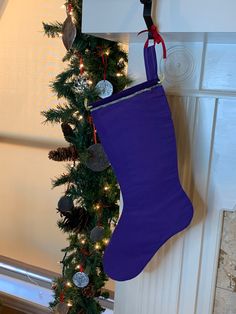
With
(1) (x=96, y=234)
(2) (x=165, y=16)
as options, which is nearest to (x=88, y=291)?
(1) (x=96, y=234)

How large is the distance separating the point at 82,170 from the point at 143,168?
→ 11.5 inches

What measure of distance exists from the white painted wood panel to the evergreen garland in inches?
5.0

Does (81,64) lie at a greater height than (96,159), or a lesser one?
greater

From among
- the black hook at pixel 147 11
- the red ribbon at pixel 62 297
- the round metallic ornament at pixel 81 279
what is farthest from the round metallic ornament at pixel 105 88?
the red ribbon at pixel 62 297

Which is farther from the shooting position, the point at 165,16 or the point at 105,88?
the point at 105,88

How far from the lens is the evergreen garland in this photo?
3.65 ft

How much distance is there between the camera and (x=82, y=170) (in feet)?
3.75

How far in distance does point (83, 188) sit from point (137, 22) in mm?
521

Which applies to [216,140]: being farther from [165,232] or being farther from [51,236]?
[51,236]

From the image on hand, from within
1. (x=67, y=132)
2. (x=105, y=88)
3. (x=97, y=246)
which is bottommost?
(x=97, y=246)

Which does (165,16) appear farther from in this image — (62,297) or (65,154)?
(62,297)

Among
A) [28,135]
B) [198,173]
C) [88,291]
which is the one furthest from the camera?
[28,135]

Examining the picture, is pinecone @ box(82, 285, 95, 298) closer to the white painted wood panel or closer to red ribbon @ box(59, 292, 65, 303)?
red ribbon @ box(59, 292, 65, 303)

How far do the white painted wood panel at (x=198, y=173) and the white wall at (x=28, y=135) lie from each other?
1422 millimetres
